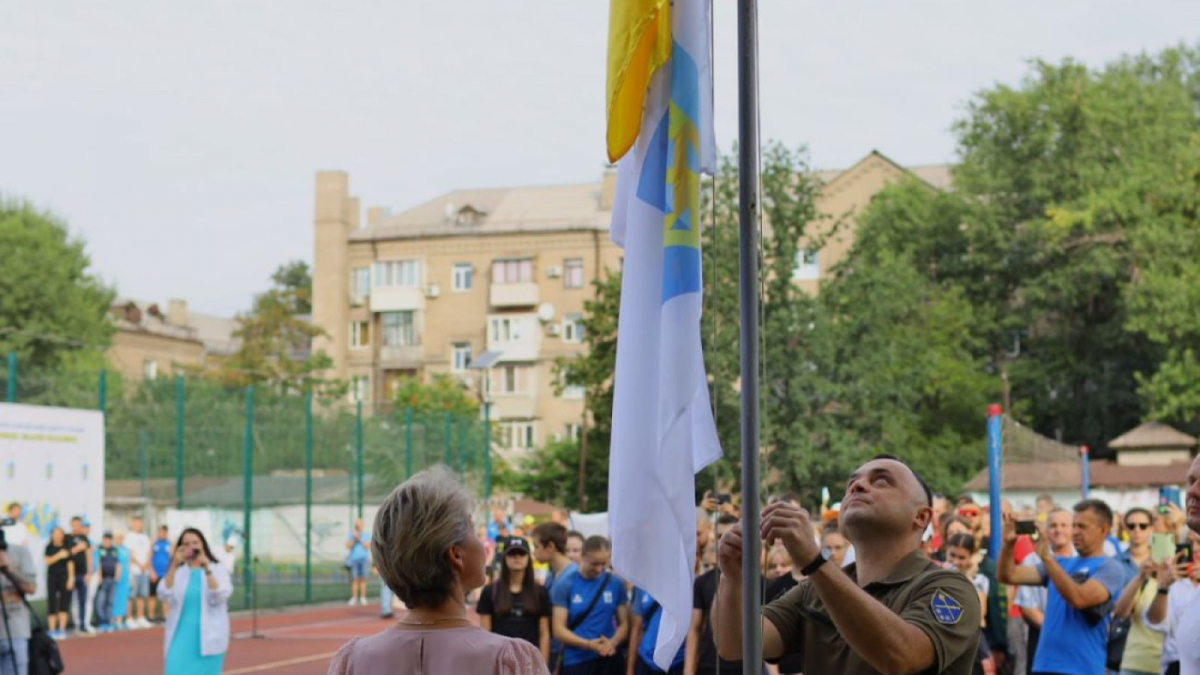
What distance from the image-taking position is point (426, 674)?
4.05 m

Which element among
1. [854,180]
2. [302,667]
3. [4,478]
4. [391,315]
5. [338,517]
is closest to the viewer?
[302,667]

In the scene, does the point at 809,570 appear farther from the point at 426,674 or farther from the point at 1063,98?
the point at 1063,98

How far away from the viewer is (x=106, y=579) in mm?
29156

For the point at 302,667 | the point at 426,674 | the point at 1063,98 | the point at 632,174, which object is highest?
the point at 1063,98

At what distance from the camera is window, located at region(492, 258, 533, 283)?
9006 centimetres

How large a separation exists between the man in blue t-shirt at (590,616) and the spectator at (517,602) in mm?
105

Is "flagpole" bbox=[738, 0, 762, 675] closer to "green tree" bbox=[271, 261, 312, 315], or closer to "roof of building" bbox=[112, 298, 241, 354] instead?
"roof of building" bbox=[112, 298, 241, 354]

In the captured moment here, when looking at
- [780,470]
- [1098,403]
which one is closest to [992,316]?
[1098,403]

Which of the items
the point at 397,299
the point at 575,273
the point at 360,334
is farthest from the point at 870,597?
the point at 360,334

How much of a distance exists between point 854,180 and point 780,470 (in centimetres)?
3377

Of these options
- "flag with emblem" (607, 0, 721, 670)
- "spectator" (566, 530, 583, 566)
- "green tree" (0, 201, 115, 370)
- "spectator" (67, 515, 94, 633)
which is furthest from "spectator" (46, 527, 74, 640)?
"green tree" (0, 201, 115, 370)

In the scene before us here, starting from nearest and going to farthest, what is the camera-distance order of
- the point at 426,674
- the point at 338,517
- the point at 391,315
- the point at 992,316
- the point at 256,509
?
the point at 426,674
the point at 256,509
the point at 338,517
the point at 992,316
the point at 391,315

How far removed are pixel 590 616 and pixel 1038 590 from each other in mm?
3332

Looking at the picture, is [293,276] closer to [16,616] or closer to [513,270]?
[513,270]
